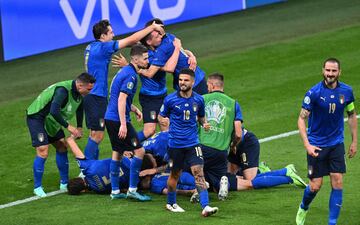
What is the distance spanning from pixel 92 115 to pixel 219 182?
2.50 m

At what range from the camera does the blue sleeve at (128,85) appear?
557 inches

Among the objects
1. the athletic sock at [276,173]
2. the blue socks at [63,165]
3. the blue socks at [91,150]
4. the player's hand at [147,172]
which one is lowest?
the athletic sock at [276,173]

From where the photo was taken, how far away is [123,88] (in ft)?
46.4

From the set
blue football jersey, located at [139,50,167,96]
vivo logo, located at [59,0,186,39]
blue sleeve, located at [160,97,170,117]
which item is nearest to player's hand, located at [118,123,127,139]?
blue sleeve, located at [160,97,170,117]

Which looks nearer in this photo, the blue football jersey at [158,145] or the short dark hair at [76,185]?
the short dark hair at [76,185]

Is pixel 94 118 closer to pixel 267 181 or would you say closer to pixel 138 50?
pixel 138 50

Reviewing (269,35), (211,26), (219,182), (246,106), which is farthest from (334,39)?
(219,182)

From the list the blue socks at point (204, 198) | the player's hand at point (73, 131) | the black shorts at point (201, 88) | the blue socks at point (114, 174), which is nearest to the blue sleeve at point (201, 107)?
the blue socks at point (204, 198)

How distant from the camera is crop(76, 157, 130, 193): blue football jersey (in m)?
14.7

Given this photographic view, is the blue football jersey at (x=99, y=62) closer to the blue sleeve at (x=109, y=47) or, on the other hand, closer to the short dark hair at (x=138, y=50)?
the blue sleeve at (x=109, y=47)

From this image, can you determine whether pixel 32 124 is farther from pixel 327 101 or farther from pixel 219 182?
pixel 327 101

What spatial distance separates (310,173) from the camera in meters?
12.7

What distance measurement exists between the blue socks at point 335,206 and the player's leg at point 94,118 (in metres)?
4.46

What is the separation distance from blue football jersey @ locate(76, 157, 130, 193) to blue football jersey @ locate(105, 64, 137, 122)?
0.74 m
